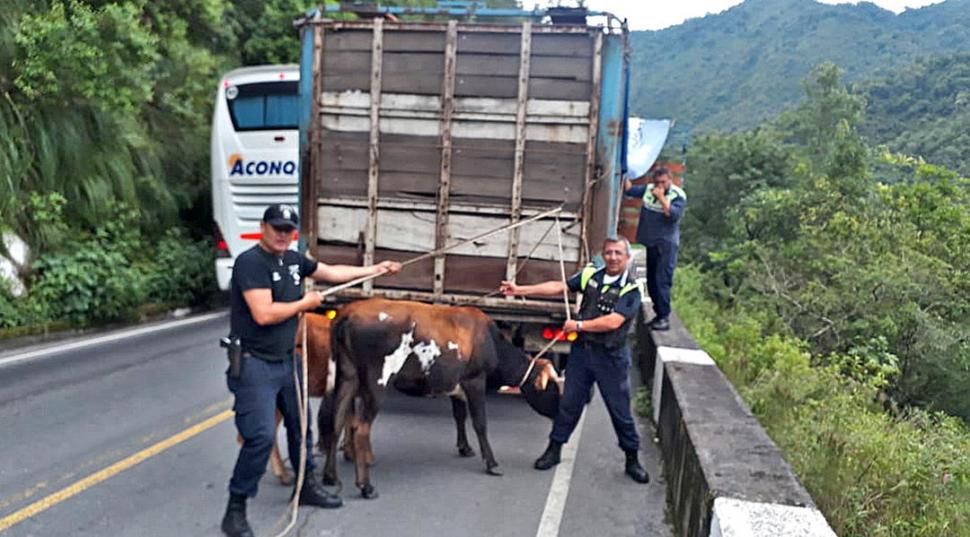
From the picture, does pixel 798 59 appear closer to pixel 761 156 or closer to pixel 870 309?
pixel 761 156

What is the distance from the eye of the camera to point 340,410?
5094 mm

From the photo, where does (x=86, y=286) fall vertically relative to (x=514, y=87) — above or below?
below

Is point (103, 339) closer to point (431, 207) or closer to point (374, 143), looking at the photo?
point (374, 143)

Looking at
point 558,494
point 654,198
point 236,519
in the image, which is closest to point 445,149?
point 654,198

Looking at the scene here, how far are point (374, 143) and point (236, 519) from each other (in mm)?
2933

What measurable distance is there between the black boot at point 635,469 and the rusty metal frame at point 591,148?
1.44 meters

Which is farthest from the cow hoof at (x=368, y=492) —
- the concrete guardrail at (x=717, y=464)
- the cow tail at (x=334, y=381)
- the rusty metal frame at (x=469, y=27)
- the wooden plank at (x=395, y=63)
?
the rusty metal frame at (x=469, y=27)

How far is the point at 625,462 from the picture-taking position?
18.9ft

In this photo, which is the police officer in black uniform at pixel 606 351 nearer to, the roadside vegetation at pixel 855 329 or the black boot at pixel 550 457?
the black boot at pixel 550 457

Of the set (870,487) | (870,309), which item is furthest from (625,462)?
(870,309)

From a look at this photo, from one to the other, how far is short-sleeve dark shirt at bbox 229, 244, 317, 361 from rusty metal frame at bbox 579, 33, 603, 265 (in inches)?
94.6

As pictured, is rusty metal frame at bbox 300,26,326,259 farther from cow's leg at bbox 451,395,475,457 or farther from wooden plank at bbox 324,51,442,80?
cow's leg at bbox 451,395,475,457

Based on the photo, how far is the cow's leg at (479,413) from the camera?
5.46 meters

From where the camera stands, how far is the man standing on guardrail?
7207 millimetres
